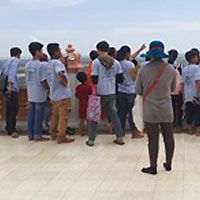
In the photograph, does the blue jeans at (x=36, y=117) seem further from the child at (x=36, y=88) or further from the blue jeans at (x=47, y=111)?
the blue jeans at (x=47, y=111)

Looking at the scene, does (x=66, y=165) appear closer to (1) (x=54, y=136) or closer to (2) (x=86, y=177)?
(2) (x=86, y=177)

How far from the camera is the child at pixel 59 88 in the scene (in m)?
6.95

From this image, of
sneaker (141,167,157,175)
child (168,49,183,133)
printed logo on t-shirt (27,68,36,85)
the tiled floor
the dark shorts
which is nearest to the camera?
the tiled floor

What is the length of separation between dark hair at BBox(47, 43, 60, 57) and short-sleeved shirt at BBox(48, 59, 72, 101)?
141mm

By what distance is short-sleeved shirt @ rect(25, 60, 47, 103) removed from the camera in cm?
720

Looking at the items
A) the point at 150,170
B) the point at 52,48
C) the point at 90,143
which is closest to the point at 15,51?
the point at 52,48

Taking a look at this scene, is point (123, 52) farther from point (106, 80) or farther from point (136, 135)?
point (136, 135)

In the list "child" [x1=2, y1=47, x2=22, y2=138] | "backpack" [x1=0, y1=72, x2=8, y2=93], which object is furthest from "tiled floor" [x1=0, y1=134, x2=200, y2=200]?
"backpack" [x1=0, y1=72, x2=8, y2=93]

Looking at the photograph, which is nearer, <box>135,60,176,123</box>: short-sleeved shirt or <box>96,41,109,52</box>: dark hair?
<box>135,60,176,123</box>: short-sleeved shirt

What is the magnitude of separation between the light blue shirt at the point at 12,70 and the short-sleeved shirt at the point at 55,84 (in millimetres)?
763

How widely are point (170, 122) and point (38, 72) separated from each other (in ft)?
9.16

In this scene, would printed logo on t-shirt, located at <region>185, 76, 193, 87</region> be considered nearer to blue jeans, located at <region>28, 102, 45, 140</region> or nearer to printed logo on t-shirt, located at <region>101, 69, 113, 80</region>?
printed logo on t-shirt, located at <region>101, 69, 113, 80</region>

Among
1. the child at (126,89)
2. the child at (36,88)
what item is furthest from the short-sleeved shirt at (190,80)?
the child at (36,88)

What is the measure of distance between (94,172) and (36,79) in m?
2.43
